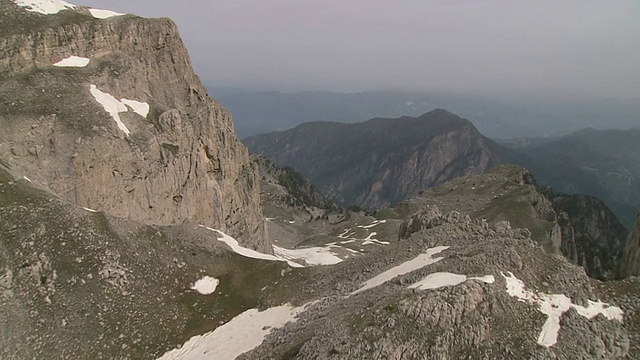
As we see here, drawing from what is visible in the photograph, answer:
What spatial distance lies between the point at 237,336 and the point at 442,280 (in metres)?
17.2

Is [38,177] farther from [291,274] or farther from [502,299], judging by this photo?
[502,299]

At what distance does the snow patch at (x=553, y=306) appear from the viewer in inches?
1280

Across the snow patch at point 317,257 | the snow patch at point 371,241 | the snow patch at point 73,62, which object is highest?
the snow patch at point 73,62

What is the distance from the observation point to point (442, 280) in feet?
110

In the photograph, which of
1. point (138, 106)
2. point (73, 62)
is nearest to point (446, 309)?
point (138, 106)

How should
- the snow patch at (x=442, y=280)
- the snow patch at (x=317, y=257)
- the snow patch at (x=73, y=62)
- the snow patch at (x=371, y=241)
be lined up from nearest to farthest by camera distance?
the snow patch at (x=442, y=280) < the snow patch at (x=73, y=62) < the snow patch at (x=317, y=257) < the snow patch at (x=371, y=241)

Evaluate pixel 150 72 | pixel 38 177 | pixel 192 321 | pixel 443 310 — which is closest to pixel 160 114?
pixel 150 72

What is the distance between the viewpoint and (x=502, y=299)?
31734 mm

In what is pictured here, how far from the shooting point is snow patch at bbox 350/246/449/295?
1500 inches

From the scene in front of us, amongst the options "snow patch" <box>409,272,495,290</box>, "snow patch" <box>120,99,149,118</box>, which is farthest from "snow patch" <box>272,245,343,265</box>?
"snow patch" <box>409,272,495,290</box>

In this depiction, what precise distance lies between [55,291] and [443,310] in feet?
101

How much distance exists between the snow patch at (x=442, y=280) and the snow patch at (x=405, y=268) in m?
4.12

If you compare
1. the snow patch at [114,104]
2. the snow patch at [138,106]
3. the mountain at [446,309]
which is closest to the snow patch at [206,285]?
the mountain at [446,309]

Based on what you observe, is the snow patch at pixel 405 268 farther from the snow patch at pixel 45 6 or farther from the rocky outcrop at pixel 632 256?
the snow patch at pixel 45 6
